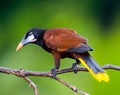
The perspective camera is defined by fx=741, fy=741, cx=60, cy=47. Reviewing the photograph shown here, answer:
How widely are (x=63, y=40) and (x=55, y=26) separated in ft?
13.5

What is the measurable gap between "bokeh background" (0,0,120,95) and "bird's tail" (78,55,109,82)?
2.40 metres

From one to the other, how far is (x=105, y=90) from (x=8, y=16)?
3.68m

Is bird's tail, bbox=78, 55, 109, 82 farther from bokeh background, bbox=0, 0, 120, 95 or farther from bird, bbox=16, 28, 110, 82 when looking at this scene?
bokeh background, bbox=0, 0, 120, 95

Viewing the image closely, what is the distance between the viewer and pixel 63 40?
3.88m

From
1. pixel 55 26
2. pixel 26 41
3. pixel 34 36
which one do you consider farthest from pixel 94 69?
pixel 55 26

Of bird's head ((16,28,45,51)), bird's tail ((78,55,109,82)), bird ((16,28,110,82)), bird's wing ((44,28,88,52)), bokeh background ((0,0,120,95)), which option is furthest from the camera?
bokeh background ((0,0,120,95))

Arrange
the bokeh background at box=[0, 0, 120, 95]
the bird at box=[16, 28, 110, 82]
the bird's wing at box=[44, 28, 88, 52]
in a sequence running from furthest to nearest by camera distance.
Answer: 1. the bokeh background at box=[0, 0, 120, 95]
2. the bird's wing at box=[44, 28, 88, 52]
3. the bird at box=[16, 28, 110, 82]

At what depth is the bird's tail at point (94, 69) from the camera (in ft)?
11.5

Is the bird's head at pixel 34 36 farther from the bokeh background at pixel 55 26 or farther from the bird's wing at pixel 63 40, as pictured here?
the bokeh background at pixel 55 26

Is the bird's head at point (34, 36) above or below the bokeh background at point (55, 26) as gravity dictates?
above

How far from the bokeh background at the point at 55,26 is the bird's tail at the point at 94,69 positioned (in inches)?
94.5

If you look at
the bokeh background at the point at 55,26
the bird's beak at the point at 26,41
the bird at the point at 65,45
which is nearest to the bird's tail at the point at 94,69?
the bird at the point at 65,45

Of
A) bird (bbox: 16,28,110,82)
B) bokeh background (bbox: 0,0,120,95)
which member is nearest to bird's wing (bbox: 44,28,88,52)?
bird (bbox: 16,28,110,82)

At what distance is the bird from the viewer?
3646mm
